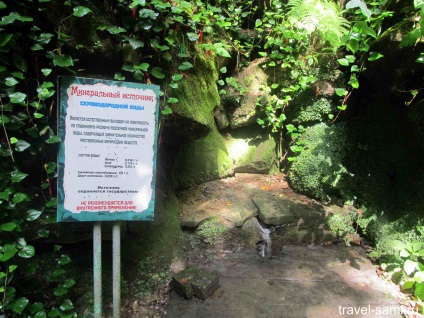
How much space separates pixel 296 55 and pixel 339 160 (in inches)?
68.4

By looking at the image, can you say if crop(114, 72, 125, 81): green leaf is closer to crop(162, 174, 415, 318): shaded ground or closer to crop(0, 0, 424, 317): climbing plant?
crop(0, 0, 424, 317): climbing plant

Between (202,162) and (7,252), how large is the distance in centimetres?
266

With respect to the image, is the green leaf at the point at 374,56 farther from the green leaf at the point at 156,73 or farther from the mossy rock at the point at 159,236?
the mossy rock at the point at 159,236

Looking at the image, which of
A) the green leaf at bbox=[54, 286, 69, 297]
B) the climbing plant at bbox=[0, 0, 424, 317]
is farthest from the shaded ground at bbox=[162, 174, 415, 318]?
the climbing plant at bbox=[0, 0, 424, 317]

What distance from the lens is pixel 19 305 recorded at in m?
2.09

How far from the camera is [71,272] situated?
278 centimetres

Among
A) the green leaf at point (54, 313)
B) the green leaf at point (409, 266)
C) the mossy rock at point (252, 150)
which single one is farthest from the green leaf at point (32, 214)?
the green leaf at point (409, 266)

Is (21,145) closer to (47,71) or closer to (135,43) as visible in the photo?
(47,71)

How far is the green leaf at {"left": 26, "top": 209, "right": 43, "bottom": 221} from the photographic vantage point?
2.25m

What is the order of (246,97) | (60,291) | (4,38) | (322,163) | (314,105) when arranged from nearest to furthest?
1. (4,38)
2. (60,291)
3. (322,163)
4. (314,105)
5. (246,97)

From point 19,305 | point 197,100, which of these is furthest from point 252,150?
point 19,305

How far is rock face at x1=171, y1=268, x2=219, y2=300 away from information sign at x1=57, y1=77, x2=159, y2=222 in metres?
0.92

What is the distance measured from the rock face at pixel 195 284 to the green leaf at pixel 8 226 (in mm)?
1519

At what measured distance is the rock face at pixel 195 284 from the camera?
111 inches
